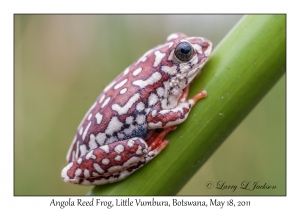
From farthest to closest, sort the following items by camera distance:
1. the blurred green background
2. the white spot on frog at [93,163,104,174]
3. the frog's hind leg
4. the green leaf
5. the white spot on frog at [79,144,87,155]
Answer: the blurred green background → the white spot on frog at [79,144,87,155] → the white spot on frog at [93,163,104,174] → the frog's hind leg → the green leaf

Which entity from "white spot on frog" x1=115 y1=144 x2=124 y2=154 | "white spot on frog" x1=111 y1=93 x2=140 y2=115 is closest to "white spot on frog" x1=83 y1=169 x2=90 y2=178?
"white spot on frog" x1=115 y1=144 x2=124 y2=154

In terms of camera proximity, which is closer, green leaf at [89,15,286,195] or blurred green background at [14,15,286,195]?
green leaf at [89,15,286,195]

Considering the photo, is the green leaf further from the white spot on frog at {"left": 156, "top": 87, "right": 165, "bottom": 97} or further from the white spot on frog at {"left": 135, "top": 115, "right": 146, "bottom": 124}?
the white spot on frog at {"left": 156, "top": 87, "right": 165, "bottom": 97}

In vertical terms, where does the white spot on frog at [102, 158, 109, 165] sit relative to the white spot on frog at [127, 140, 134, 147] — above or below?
below

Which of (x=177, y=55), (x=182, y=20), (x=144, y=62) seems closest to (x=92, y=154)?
(x=144, y=62)

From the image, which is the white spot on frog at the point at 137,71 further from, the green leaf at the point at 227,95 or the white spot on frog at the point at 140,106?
the green leaf at the point at 227,95

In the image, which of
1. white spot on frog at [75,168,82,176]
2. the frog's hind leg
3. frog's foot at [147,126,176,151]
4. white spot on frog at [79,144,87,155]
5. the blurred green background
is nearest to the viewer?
frog's foot at [147,126,176,151]

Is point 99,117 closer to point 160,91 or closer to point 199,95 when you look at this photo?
point 160,91
